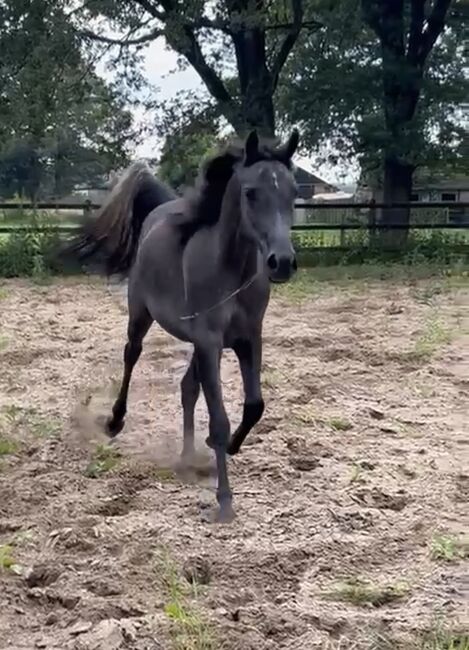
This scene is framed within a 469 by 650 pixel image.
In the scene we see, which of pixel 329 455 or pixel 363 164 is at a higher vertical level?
pixel 363 164

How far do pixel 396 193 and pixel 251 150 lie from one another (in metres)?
13.1

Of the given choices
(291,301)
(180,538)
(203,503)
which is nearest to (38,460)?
(203,503)

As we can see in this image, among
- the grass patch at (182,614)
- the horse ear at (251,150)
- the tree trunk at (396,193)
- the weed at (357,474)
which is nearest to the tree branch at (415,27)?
the tree trunk at (396,193)

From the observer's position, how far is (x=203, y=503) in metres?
3.83

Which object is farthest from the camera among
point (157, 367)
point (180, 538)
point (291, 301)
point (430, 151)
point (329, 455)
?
point (430, 151)

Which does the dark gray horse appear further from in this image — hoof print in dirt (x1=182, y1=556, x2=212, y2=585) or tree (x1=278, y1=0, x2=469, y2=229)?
→ tree (x1=278, y1=0, x2=469, y2=229)

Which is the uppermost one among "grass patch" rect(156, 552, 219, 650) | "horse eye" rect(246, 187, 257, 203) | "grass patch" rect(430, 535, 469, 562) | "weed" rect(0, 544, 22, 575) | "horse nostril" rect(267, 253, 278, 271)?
"horse eye" rect(246, 187, 257, 203)

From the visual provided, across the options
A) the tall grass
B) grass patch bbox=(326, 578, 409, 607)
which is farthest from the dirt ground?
the tall grass

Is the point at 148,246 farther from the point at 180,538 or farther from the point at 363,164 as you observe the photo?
the point at 363,164

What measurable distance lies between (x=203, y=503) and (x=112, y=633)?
1.33 m

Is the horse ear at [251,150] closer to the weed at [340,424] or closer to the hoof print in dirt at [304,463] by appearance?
the hoof print in dirt at [304,463]

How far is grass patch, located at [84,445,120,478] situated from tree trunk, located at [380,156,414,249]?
10875 millimetres

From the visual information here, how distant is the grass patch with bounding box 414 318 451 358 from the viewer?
7.08 metres

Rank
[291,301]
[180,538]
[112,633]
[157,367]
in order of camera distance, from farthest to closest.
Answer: [291,301], [157,367], [180,538], [112,633]
